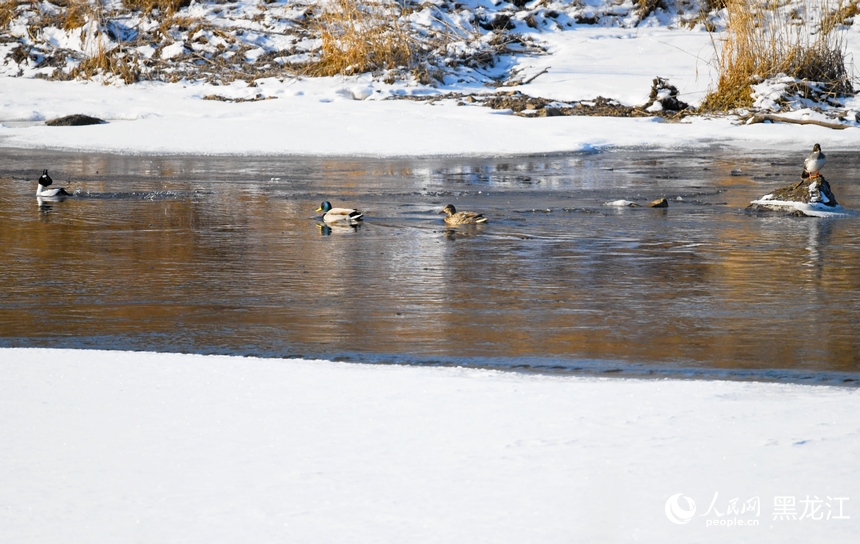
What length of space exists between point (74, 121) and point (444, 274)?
544 inches

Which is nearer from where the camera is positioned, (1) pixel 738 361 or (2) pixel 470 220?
(1) pixel 738 361

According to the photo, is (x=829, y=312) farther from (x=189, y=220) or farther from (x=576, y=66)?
(x=576, y=66)

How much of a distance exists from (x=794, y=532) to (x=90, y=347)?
393 centimetres

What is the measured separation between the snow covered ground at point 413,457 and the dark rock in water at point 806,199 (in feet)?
20.3

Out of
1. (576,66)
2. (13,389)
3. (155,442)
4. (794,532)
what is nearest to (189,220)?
(13,389)

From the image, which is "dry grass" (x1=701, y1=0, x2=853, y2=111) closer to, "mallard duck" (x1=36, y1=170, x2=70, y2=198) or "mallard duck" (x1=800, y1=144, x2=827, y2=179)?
"mallard duck" (x1=800, y1=144, x2=827, y2=179)

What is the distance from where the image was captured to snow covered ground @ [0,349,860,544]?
3619 millimetres

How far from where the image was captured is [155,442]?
4387mm

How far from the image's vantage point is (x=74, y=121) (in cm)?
2011

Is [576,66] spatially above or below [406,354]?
above

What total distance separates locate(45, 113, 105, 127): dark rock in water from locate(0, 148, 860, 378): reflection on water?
20.3ft

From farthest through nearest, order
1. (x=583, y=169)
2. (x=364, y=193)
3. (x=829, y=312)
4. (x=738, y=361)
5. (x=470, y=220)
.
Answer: (x=583, y=169) < (x=364, y=193) < (x=470, y=220) < (x=829, y=312) < (x=738, y=361)
